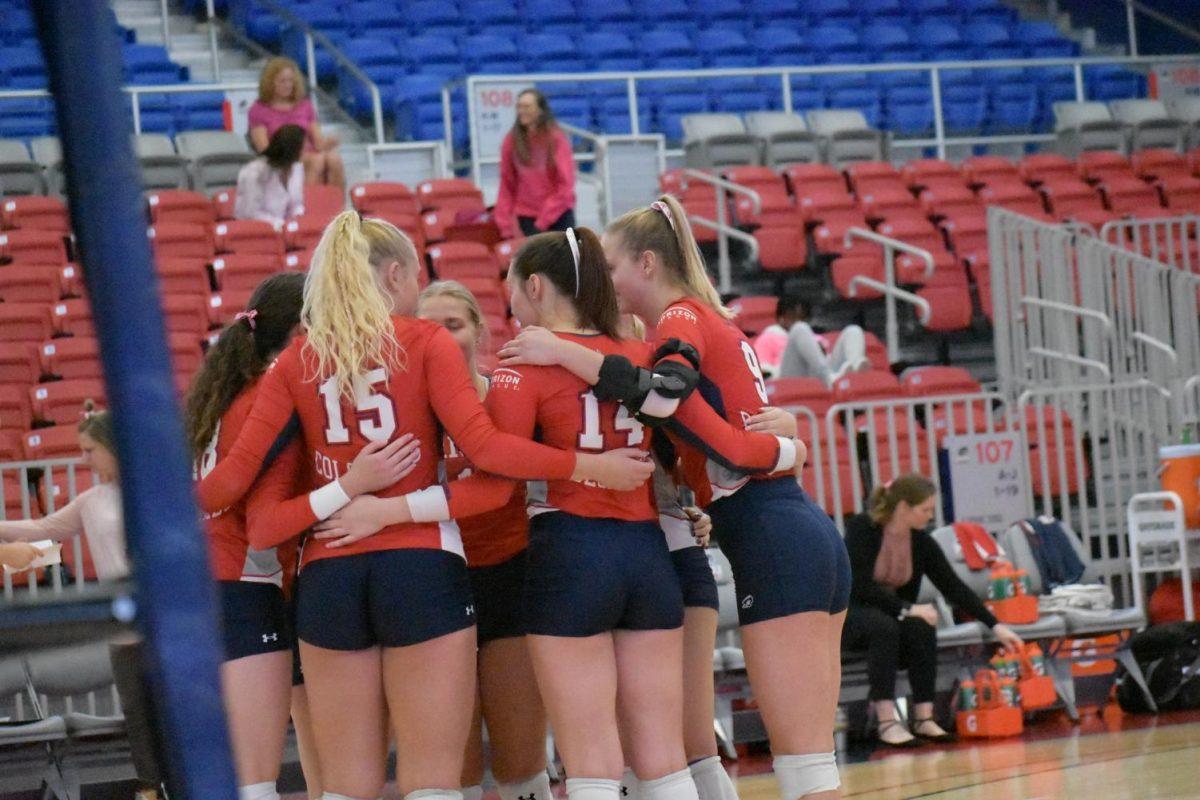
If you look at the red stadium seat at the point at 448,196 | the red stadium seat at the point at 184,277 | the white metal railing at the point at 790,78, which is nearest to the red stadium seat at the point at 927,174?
the white metal railing at the point at 790,78

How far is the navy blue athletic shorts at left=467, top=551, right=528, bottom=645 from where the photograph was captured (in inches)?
141

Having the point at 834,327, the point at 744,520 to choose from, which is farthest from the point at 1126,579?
the point at 744,520

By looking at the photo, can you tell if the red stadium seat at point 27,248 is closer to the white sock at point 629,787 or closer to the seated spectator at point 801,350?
the seated spectator at point 801,350

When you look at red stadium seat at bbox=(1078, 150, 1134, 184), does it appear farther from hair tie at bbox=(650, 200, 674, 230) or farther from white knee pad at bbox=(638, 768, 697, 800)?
white knee pad at bbox=(638, 768, 697, 800)

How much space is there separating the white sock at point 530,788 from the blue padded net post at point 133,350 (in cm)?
246

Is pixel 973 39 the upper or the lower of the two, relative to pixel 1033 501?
upper

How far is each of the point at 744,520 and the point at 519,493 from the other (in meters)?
0.54

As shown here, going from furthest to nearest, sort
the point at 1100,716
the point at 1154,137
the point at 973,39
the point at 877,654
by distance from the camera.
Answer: the point at 973,39 → the point at 1154,137 → the point at 1100,716 → the point at 877,654

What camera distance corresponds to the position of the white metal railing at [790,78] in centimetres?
1157

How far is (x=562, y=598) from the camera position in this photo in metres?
3.20

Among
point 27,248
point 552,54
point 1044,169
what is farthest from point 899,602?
point 552,54

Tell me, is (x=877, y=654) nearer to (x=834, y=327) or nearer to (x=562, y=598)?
(x=562, y=598)

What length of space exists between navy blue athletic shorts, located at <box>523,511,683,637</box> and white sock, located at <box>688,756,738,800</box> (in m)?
0.56

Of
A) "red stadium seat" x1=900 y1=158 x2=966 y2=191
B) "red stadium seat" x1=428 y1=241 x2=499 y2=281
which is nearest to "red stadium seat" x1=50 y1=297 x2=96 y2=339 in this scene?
"red stadium seat" x1=428 y1=241 x2=499 y2=281
